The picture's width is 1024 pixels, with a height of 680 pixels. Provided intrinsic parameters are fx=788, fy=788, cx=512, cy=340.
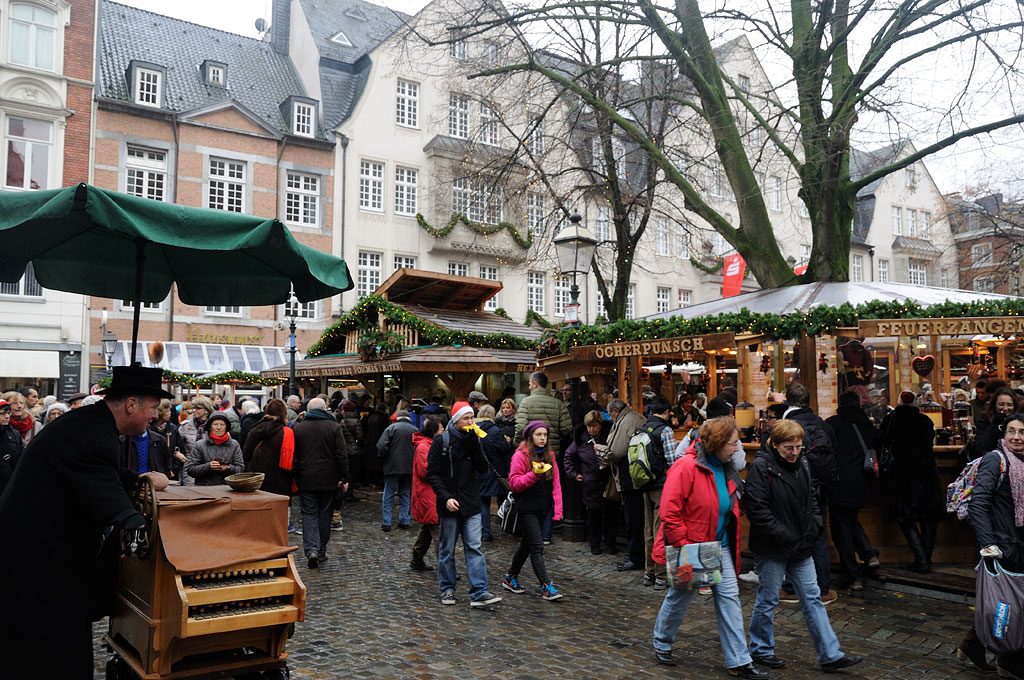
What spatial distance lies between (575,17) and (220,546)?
10.3m

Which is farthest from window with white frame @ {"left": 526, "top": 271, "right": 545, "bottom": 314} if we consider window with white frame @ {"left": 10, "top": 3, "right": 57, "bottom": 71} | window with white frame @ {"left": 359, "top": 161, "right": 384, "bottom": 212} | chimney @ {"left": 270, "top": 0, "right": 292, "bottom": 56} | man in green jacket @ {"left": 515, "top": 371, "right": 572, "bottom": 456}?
man in green jacket @ {"left": 515, "top": 371, "right": 572, "bottom": 456}

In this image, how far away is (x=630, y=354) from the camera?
10266 mm

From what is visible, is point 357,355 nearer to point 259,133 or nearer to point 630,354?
point 630,354

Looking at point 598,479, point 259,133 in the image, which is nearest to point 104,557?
point 598,479

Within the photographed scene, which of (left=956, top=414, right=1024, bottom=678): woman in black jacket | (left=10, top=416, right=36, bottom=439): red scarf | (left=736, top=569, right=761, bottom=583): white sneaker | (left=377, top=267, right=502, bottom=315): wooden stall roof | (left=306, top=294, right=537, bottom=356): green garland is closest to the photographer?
(left=956, top=414, right=1024, bottom=678): woman in black jacket

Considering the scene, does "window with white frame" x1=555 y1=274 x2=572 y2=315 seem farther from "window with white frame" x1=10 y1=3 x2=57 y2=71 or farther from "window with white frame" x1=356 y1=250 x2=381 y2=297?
"window with white frame" x1=10 y1=3 x2=57 y2=71

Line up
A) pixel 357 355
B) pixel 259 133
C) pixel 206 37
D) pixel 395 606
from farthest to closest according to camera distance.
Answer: pixel 206 37 < pixel 259 133 < pixel 357 355 < pixel 395 606

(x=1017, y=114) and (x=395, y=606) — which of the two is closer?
(x=395, y=606)

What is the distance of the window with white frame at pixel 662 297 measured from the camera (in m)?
34.6

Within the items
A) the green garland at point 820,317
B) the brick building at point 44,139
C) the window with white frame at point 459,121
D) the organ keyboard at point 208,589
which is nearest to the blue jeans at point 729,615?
the organ keyboard at point 208,589

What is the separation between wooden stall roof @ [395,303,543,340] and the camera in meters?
16.2

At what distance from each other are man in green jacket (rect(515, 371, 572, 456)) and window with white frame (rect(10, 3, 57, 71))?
2058 cm

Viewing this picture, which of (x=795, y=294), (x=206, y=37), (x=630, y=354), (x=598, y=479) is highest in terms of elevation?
(x=206, y=37)

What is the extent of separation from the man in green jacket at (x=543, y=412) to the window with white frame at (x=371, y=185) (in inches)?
766
